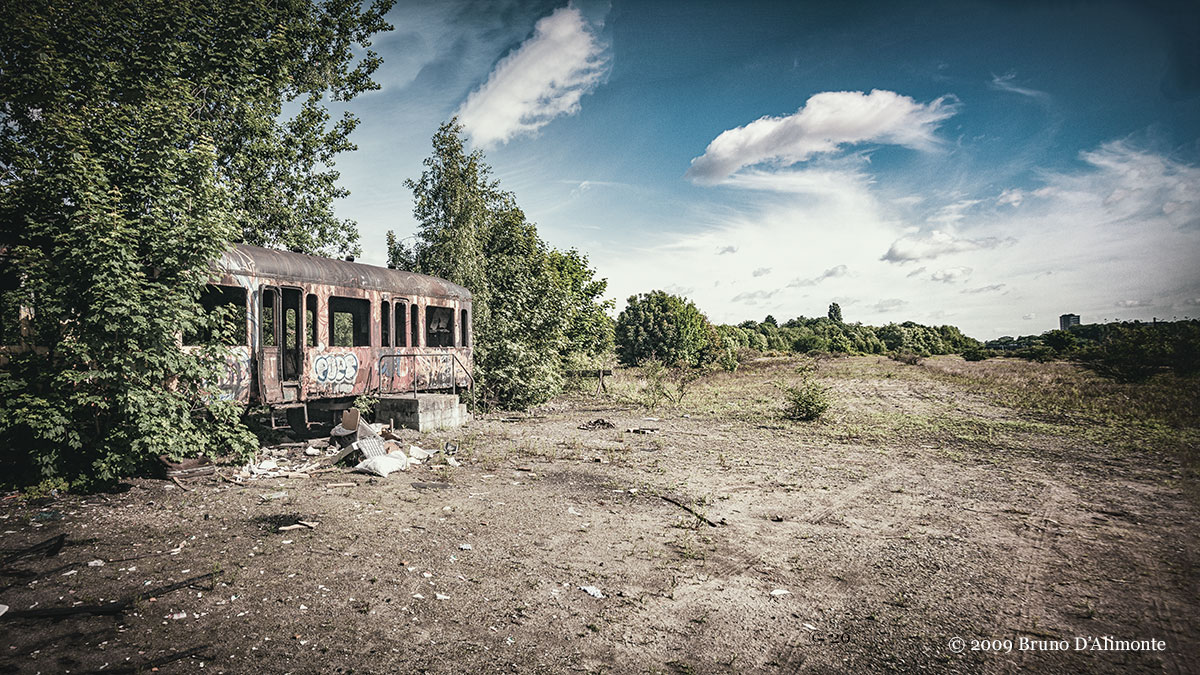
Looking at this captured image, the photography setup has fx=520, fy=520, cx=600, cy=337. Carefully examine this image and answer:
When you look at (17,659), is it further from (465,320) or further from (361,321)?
(465,320)

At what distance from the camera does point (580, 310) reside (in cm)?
2380

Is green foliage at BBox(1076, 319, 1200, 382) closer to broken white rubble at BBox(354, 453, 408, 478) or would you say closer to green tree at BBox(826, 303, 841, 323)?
broken white rubble at BBox(354, 453, 408, 478)

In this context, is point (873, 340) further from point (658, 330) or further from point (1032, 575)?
point (1032, 575)

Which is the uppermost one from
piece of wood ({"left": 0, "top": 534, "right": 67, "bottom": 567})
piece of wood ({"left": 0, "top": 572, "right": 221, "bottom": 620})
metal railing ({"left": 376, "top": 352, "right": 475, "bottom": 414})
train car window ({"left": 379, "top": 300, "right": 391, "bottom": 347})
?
train car window ({"left": 379, "top": 300, "right": 391, "bottom": 347})

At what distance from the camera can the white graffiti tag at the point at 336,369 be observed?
10.6 m

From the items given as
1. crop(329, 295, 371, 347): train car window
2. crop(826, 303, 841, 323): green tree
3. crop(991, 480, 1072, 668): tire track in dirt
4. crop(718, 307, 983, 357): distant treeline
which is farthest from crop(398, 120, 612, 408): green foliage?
crop(826, 303, 841, 323): green tree

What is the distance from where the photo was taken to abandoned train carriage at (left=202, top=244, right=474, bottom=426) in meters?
9.28

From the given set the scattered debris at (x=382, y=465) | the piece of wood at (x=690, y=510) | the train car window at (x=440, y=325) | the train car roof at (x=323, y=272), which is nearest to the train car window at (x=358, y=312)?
the train car roof at (x=323, y=272)

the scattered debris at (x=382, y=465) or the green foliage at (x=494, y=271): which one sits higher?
the green foliage at (x=494, y=271)

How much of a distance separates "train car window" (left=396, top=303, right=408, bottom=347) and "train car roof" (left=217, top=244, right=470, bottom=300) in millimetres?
544

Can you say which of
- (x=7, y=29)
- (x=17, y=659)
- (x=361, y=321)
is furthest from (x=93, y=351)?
(x=7, y=29)

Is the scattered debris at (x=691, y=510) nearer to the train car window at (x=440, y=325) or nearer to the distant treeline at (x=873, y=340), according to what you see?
the train car window at (x=440, y=325)

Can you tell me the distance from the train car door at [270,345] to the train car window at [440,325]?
4.74 metres

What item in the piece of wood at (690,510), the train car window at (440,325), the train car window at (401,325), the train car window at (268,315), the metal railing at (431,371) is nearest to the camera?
the piece of wood at (690,510)
